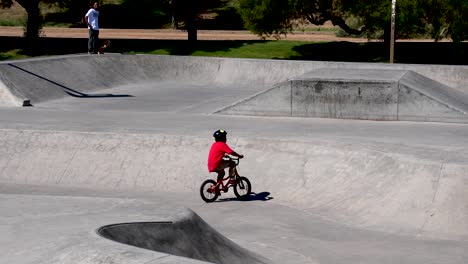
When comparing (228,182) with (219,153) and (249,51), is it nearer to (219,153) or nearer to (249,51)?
(219,153)

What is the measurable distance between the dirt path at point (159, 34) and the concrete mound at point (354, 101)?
1140 inches

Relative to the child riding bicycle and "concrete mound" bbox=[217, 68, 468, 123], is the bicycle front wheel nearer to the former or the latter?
the child riding bicycle

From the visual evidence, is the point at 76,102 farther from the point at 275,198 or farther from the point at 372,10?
the point at 372,10

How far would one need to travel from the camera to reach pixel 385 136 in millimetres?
20344

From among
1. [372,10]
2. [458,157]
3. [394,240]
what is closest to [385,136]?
[458,157]

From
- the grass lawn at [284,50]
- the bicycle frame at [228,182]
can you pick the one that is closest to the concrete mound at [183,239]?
the bicycle frame at [228,182]

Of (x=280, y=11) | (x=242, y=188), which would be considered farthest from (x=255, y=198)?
(x=280, y=11)

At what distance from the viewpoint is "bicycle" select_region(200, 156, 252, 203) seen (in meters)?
16.4

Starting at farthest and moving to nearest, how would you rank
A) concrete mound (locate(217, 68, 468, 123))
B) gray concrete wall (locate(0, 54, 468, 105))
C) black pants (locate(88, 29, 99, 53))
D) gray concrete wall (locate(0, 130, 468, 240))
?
black pants (locate(88, 29, 99, 53))
gray concrete wall (locate(0, 54, 468, 105))
concrete mound (locate(217, 68, 468, 123))
gray concrete wall (locate(0, 130, 468, 240))

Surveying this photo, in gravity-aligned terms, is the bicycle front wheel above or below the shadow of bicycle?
above

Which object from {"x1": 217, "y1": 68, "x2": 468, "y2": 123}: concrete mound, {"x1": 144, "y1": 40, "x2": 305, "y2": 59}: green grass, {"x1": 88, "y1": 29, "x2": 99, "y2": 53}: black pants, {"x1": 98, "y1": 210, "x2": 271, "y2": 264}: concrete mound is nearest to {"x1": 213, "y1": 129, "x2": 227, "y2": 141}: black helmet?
{"x1": 98, "y1": 210, "x2": 271, "y2": 264}: concrete mound

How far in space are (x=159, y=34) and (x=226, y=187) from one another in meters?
42.1

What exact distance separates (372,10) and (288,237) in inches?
928

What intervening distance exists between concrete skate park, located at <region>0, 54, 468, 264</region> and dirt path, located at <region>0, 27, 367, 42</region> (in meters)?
23.5
